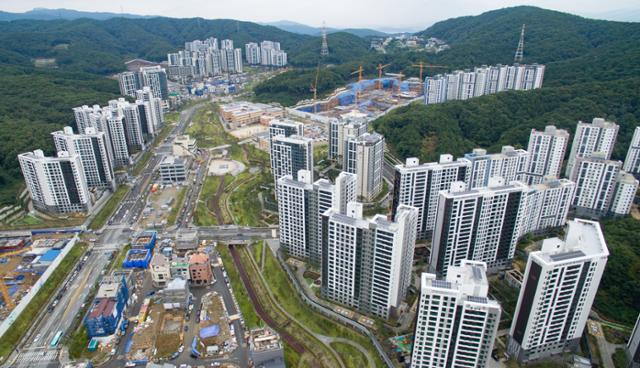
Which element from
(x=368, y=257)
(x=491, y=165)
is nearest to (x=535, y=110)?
(x=491, y=165)

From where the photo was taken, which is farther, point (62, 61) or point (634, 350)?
point (62, 61)

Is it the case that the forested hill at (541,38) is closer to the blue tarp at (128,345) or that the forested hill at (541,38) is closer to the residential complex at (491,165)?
the residential complex at (491,165)

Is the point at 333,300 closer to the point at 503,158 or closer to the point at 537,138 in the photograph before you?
the point at 503,158

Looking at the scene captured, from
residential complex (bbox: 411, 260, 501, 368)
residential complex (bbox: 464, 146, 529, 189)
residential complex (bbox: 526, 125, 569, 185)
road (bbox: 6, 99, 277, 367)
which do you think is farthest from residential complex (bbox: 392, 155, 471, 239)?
residential complex (bbox: 526, 125, 569, 185)

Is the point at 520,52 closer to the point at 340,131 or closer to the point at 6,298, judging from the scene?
the point at 340,131

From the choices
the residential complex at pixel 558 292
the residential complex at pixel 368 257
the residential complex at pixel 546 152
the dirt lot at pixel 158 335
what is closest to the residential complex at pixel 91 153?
the dirt lot at pixel 158 335

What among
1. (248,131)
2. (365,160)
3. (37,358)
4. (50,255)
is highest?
(365,160)

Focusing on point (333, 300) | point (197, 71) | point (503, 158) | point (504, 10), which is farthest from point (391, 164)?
point (504, 10)
